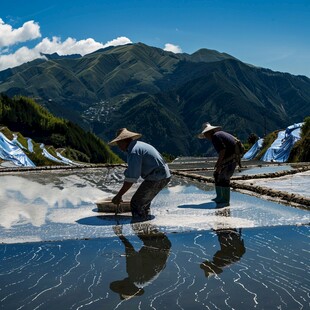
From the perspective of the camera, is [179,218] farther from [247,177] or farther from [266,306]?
[247,177]

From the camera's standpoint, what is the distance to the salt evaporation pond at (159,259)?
3520 mm

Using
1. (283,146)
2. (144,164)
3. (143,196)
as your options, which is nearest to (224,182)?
(143,196)

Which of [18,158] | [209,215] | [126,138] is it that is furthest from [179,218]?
[18,158]

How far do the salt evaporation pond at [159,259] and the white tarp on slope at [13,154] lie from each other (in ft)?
103

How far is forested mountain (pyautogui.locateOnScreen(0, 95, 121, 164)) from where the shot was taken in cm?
7581

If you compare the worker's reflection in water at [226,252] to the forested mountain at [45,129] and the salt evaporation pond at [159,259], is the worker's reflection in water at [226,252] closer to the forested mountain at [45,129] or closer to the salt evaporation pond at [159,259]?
the salt evaporation pond at [159,259]

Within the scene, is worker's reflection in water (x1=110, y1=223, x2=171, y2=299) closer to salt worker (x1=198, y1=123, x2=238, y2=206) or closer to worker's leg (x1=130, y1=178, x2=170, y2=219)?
worker's leg (x1=130, y1=178, x2=170, y2=219)

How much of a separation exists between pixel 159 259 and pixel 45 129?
7683cm

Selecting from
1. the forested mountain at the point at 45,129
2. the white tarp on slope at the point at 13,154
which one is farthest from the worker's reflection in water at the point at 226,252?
the forested mountain at the point at 45,129

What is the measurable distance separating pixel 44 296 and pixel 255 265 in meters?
2.01

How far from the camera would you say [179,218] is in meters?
7.11

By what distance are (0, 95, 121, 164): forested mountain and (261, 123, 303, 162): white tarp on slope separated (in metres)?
38.6

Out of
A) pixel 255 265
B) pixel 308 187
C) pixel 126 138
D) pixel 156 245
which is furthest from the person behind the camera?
pixel 308 187

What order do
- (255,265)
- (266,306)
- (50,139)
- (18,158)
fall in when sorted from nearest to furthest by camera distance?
(266,306) < (255,265) < (18,158) < (50,139)
